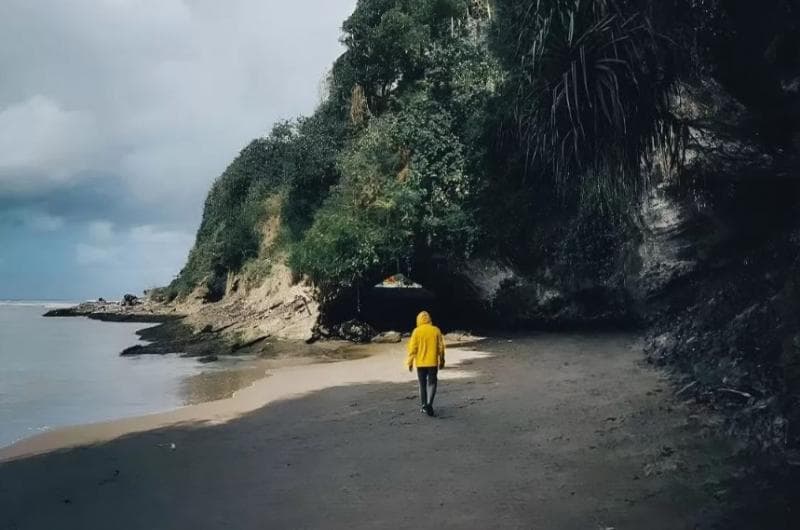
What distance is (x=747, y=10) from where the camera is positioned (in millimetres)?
7523

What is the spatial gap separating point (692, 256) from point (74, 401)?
13.9 m

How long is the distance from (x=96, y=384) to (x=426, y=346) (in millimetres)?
10727

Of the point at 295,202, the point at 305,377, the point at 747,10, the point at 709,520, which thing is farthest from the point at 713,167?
the point at 295,202

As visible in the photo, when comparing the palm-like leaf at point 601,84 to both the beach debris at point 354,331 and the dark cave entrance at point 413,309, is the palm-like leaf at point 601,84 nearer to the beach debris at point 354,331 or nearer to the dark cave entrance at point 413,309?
the dark cave entrance at point 413,309

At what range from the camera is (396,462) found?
22.4ft

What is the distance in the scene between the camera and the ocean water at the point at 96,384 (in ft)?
37.2

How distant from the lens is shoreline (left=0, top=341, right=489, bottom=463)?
8.90 metres

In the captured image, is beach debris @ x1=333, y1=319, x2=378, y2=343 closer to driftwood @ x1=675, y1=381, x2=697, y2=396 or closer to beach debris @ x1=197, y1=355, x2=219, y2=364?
beach debris @ x1=197, y1=355, x2=219, y2=364

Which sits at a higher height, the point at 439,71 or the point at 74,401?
the point at 439,71

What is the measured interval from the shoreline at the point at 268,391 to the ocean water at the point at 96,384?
2.34 feet

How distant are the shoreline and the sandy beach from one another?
0.07 m

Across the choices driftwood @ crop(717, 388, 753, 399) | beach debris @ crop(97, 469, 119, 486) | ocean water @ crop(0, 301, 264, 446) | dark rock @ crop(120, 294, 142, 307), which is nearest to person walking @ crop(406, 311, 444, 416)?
driftwood @ crop(717, 388, 753, 399)

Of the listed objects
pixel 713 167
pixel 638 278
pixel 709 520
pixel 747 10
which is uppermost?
pixel 747 10

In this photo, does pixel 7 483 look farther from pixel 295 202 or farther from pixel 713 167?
pixel 295 202
